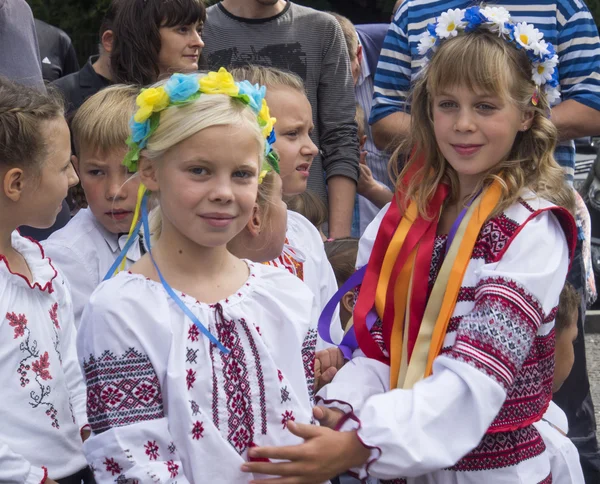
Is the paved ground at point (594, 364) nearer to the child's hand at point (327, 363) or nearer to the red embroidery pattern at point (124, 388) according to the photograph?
the child's hand at point (327, 363)

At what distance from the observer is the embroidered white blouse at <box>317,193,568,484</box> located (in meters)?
2.50

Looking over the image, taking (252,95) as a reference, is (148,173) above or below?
below

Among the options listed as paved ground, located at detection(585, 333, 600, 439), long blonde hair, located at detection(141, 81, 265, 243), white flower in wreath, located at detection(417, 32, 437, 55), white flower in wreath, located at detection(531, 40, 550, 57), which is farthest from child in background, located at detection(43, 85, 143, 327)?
paved ground, located at detection(585, 333, 600, 439)

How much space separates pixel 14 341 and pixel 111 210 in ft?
2.63

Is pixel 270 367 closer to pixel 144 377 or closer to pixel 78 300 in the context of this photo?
pixel 144 377

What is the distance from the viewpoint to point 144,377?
237cm

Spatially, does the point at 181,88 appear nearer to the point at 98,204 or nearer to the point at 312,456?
the point at 312,456

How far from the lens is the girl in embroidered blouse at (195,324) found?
2.37m

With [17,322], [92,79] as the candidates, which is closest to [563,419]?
[17,322]

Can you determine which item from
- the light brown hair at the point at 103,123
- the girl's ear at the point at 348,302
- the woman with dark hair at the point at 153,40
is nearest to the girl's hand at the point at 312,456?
the girl's ear at the point at 348,302

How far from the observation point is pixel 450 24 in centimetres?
298

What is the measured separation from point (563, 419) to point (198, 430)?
1.38 m

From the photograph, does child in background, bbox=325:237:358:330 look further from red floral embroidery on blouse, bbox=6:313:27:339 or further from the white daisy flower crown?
red floral embroidery on blouse, bbox=6:313:27:339

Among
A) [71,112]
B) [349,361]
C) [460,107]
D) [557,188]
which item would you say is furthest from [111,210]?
[557,188]
